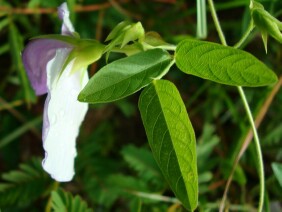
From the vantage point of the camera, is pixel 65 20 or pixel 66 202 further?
pixel 66 202

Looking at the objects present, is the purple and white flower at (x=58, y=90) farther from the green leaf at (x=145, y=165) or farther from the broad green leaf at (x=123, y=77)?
the green leaf at (x=145, y=165)

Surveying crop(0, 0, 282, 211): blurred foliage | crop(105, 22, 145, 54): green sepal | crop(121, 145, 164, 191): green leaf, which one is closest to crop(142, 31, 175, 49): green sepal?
crop(105, 22, 145, 54): green sepal

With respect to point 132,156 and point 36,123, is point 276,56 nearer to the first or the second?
point 132,156

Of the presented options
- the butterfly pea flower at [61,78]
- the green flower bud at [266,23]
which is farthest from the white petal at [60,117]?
the green flower bud at [266,23]

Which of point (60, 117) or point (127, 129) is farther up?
point (60, 117)

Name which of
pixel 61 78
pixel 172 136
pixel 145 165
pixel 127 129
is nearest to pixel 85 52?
pixel 61 78

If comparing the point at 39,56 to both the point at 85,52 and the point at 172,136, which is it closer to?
the point at 85,52

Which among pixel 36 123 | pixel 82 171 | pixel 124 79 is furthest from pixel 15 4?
pixel 124 79
